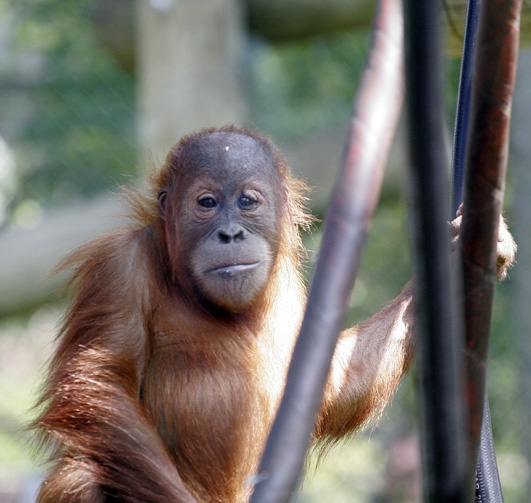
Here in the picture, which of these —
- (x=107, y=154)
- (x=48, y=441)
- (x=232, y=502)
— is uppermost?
(x=107, y=154)

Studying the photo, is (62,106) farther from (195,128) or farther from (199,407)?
(199,407)

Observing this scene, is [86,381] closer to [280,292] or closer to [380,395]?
[280,292]

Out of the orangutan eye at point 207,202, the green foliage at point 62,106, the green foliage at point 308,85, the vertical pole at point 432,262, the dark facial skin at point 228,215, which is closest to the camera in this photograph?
the vertical pole at point 432,262

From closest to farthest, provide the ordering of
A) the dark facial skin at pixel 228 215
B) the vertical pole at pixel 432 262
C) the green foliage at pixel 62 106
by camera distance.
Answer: the vertical pole at pixel 432 262
the dark facial skin at pixel 228 215
the green foliage at pixel 62 106

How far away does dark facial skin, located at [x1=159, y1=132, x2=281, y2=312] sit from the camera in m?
2.72

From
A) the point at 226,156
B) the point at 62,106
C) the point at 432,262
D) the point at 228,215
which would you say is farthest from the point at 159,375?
the point at 62,106

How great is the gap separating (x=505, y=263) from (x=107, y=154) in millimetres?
5165

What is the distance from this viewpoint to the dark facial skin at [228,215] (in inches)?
107

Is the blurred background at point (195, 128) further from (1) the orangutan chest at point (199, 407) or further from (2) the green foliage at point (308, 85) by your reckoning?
(1) the orangutan chest at point (199, 407)

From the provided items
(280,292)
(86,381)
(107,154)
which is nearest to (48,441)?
(86,381)

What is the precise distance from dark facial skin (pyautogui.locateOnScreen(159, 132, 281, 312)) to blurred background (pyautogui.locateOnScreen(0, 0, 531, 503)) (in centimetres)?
213

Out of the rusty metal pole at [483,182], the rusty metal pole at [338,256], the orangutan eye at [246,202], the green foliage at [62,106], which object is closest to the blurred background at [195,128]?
the green foliage at [62,106]

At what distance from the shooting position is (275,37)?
601 cm

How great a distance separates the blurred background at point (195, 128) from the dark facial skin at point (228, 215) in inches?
83.7
